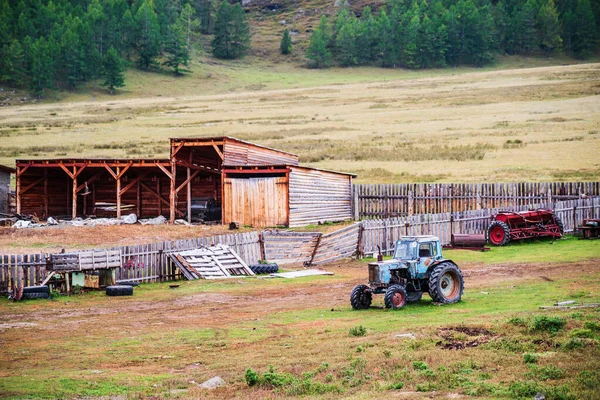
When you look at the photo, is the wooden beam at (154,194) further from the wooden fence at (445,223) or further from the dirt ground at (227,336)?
the dirt ground at (227,336)

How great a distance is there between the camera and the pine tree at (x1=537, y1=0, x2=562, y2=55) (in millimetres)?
162625

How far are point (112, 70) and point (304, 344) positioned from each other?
4561 inches

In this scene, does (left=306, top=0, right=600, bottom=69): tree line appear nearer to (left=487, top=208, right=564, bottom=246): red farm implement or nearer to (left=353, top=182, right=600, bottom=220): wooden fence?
(left=353, top=182, right=600, bottom=220): wooden fence

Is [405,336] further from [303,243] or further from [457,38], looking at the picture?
[457,38]

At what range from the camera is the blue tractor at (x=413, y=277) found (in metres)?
20.4

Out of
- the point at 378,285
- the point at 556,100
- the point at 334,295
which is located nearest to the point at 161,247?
the point at 334,295

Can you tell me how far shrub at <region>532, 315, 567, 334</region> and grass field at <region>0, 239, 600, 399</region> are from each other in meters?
0.02

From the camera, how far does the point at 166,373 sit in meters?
14.8

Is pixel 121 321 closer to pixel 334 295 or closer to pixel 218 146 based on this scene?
pixel 334 295

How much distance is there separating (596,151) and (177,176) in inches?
1119

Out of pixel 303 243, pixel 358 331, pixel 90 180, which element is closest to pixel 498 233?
pixel 303 243

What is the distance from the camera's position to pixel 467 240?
110 feet

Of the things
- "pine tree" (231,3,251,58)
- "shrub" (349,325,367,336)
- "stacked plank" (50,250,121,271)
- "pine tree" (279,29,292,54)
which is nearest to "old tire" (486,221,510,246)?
"stacked plank" (50,250,121,271)

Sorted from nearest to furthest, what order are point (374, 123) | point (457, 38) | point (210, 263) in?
point (210, 263)
point (374, 123)
point (457, 38)
